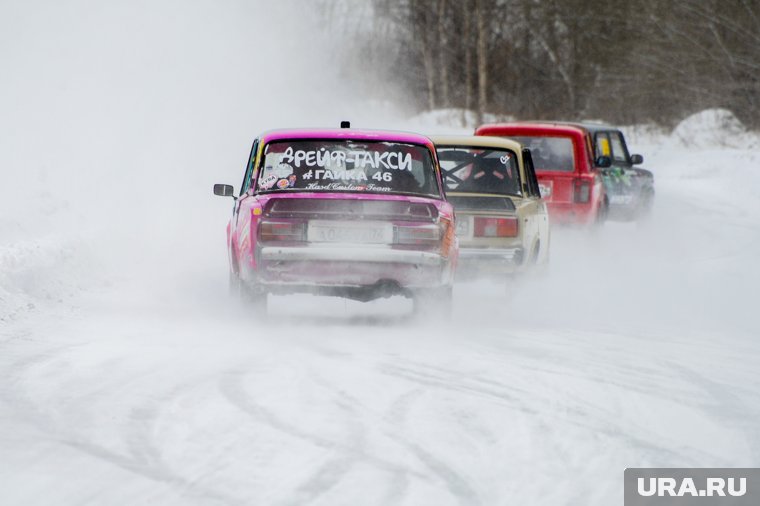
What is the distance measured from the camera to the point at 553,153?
16.3 metres

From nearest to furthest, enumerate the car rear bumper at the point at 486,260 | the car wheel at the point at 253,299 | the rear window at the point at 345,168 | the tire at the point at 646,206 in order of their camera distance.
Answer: the car wheel at the point at 253,299, the rear window at the point at 345,168, the car rear bumper at the point at 486,260, the tire at the point at 646,206

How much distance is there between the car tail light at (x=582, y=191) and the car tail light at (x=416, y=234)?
646cm

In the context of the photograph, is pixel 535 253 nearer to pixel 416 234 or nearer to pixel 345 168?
pixel 345 168

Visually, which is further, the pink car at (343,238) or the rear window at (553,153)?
the rear window at (553,153)

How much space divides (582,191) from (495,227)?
15.0 feet

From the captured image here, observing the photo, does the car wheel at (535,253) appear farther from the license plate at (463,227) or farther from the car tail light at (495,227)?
the license plate at (463,227)

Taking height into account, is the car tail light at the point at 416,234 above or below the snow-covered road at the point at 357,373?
above

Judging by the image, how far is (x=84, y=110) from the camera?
39438mm

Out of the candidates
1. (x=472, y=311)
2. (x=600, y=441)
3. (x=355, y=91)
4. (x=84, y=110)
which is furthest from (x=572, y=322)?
(x=355, y=91)

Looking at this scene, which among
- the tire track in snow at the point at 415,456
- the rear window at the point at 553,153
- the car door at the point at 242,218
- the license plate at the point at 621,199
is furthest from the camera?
the license plate at the point at 621,199

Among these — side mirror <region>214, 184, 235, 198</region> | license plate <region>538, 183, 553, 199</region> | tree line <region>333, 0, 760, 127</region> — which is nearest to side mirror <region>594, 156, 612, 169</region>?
license plate <region>538, 183, 553, 199</region>

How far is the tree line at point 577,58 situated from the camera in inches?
1688

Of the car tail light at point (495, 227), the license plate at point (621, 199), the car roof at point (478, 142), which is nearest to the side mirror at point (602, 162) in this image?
the license plate at point (621, 199)

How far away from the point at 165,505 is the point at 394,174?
5.86m
